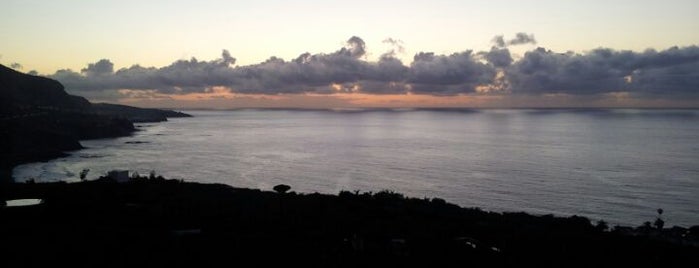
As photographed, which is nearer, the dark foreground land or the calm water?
the dark foreground land

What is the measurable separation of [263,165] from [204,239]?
9164 centimetres

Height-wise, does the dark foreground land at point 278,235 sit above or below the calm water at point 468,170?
above

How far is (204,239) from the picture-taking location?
2898 cm

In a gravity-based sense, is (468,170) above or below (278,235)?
below

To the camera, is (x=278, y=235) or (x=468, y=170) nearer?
(x=278, y=235)

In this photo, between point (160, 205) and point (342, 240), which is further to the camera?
point (160, 205)

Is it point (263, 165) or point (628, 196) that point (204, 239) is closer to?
point (628, 196)

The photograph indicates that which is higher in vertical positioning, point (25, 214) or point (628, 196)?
point (25, 214)

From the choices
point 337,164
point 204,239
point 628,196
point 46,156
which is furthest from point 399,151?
point 204,239

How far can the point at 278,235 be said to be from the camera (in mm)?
31750

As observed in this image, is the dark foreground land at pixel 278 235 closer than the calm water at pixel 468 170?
Yes

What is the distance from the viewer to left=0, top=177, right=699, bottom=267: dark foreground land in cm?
2620

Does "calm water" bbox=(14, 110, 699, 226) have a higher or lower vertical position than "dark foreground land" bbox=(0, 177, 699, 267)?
lower

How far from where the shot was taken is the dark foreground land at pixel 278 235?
26.2 meters
